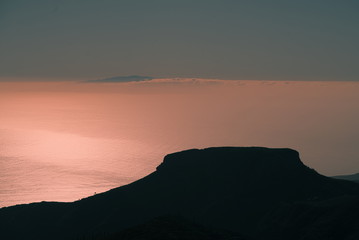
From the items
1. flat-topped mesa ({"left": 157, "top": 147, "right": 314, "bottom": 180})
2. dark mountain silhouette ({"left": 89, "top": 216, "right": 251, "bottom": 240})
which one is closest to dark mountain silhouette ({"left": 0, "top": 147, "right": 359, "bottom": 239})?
flat-topped mesa ({"left": 157, "top": 147, "right": 314, "bottom": 180})

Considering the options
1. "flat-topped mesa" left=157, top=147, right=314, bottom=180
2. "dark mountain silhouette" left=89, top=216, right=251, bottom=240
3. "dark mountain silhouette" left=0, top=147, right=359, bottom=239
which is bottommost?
"dark mountain silhouette" left=89, top=216, right=251, bottom=240

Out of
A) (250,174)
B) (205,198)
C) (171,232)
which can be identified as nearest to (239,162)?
(250,174)

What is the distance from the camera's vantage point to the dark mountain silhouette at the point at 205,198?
469 ft

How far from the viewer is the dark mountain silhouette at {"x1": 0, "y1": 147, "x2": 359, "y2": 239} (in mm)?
142875

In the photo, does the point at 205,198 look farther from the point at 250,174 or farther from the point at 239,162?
the point at 239,162

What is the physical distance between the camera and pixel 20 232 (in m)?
159

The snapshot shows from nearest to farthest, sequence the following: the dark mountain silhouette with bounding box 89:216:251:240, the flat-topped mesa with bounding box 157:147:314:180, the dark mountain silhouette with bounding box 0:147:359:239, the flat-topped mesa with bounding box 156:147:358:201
Answer: the dark mountain silhouette with bounding box 89:216:251:240, the dark mountain silhouette with bounding box 0:147:359:239, the flat-topped mesa with bounding box 156:147:358:201, the flat-topped mesa with bounding box 157:147:314:180

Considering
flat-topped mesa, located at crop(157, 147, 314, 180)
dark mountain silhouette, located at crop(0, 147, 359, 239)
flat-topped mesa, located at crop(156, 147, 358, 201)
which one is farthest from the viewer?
flat-topped mesa, located at crop(157, 147, 314, 180)

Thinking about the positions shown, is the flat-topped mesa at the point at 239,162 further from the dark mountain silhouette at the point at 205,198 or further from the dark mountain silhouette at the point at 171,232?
the dark mountain silhouette at the point at 171,232

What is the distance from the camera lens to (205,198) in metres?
156

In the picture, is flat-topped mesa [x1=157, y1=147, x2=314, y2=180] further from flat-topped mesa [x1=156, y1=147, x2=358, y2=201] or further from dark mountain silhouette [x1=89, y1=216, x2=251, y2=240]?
dark mountain silhouette [x1=89, y1=216, x2=251, y2=240]

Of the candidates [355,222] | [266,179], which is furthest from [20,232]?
[355,222]

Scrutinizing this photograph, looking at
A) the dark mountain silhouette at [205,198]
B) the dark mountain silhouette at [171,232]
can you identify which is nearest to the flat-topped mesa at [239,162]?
the dark mountain silhouette at [205,198]

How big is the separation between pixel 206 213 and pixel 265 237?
2615cm
